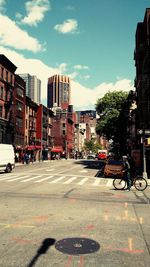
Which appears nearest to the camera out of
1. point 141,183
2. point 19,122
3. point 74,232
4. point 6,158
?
point 74,232

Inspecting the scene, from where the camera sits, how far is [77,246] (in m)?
7.02

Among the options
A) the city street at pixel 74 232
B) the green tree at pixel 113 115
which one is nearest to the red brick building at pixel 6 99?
the green tree at pixel 113 115

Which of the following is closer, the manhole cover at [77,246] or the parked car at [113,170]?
the manhole cover at [77,246]

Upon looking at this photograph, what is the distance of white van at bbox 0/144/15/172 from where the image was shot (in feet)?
96.0

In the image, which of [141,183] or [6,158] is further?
[6,158]

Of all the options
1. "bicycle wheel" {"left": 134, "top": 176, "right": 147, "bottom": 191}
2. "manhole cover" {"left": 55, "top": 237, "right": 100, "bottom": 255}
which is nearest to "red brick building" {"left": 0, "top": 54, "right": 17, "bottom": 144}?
"bicycle wheel" {"left": 134, "top": 176, "right": 147, "bottom": 191}

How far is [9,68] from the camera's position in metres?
61.9

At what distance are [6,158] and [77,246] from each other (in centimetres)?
2416

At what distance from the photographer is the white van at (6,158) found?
29250 millimetres

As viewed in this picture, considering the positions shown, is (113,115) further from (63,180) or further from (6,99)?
(63,180)

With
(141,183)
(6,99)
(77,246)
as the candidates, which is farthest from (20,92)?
(77,246)

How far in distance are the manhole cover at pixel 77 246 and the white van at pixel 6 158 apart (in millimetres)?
22421

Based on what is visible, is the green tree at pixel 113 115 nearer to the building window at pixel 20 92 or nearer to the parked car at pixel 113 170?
the building window at pixel 20 92

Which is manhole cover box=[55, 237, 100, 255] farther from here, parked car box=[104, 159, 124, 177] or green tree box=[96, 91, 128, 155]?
green tree box=[96, 91, 128, 155]
